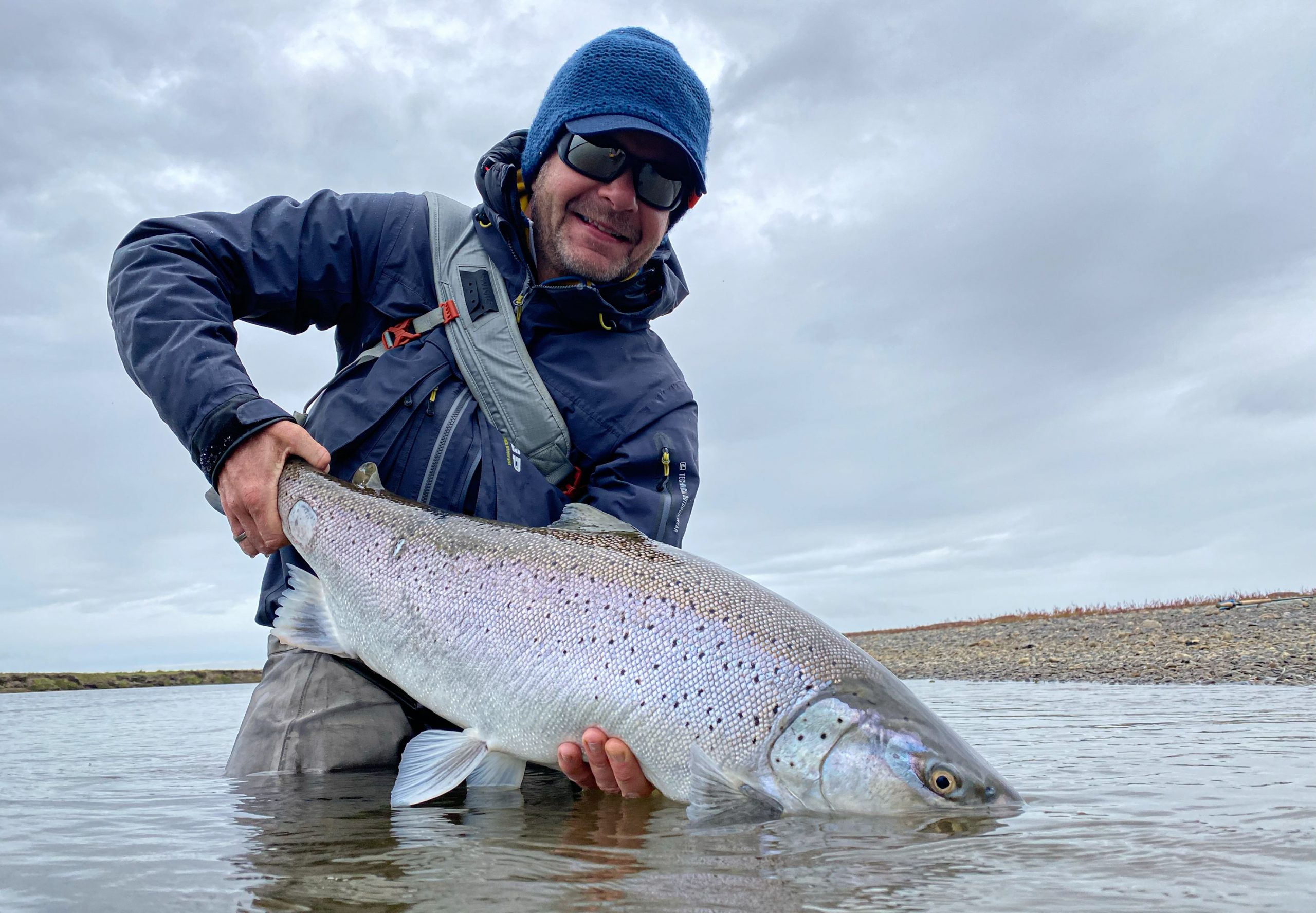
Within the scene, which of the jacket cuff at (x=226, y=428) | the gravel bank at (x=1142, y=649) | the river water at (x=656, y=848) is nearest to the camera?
the river water at (x=656, y=848)

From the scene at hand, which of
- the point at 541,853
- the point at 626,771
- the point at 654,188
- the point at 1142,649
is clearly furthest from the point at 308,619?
the point at 1142,649

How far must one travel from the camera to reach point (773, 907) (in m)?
1.83

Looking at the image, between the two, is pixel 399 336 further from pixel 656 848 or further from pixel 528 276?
pixel 656 848

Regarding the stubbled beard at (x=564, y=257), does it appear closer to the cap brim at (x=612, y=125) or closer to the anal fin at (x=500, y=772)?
the cap brim at (x=612, y=125)

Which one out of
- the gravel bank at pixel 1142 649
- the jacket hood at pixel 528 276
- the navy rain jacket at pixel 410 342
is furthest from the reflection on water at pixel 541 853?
the gravel bank at pixel 1142 649

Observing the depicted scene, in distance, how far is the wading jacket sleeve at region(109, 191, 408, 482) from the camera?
362 centimetres

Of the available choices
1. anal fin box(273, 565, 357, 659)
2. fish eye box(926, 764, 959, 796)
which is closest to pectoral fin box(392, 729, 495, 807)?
anal fin box(273, 565, 357, 659)

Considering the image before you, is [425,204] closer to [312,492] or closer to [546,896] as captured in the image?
[312,492]

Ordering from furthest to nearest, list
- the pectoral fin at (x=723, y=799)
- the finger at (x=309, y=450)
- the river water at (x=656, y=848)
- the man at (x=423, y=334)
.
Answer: the man at (x=423, y=334), the finger at (x=309, y=450), the pectoral fin at (x=723, y=799), the river water at (x=656, y=848)

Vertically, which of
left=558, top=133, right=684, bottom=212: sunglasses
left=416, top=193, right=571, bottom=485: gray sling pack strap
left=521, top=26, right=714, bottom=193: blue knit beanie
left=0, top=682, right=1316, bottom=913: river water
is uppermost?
left=521, top=26, right=714, bottom=193: blue knit beanie

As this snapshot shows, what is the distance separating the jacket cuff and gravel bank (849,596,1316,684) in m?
8.70

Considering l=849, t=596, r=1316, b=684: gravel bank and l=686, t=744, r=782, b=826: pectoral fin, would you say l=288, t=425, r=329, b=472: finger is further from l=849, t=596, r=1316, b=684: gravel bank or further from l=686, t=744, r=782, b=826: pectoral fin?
l=849, t=596, r=1316, b=684: gravel bank

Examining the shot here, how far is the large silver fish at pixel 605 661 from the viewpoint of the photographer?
289 centimetres

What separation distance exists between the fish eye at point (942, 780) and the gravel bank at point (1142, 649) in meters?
7.23
